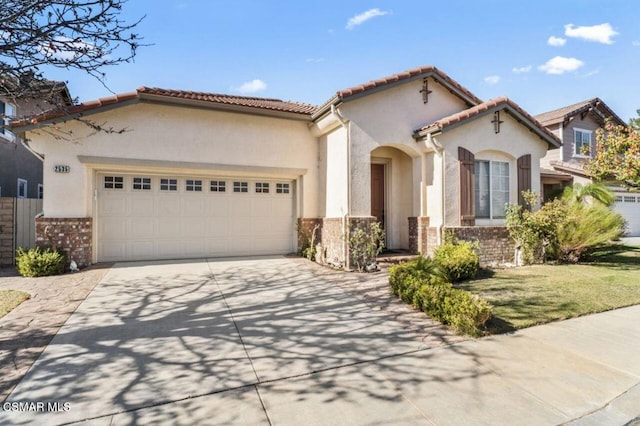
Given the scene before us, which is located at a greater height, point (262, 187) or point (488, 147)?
point (488, 147)

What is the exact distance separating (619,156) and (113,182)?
651 inches

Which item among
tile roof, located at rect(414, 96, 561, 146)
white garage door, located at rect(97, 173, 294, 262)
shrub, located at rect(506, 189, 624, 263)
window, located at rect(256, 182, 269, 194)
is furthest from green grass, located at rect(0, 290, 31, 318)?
shrub, located at rect(506, 189, 624, 263)

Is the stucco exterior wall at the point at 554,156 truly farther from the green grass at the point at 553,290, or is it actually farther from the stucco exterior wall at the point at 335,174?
the stucco exterior wall at the point at 335,174

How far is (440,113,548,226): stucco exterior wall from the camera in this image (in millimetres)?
10461

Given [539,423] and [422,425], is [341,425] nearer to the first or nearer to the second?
[422,425]

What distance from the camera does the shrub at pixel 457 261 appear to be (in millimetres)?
8430

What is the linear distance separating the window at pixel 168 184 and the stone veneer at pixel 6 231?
422 centimetres

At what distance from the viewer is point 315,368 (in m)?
4.04

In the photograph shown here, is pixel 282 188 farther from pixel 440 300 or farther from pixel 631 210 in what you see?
pixel 631 210

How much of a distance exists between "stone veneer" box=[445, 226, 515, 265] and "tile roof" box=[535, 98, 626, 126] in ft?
48.1

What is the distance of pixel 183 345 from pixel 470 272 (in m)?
7.15

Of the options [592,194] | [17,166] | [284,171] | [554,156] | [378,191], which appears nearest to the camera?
[284,171]

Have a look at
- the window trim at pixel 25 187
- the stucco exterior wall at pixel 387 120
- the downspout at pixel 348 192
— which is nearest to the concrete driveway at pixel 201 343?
the downspout at pixel 348 192

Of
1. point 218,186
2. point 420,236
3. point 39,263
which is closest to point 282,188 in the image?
point 218,186
